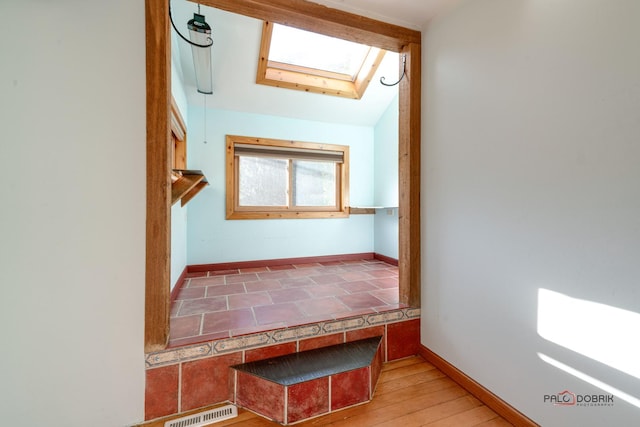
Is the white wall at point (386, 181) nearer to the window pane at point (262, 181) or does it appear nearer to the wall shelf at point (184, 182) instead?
the window pane at point (262, 181)

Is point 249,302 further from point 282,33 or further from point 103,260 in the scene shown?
point 282,33

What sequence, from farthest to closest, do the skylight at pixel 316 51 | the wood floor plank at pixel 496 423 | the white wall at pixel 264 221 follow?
the white wall at pixel 264 221, the skylight at pixel 316 51, the wood floor plank at pixel 496 423

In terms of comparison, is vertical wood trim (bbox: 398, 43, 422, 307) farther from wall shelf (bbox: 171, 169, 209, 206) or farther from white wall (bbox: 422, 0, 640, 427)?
wall shelf (bbox: 171, 169, 209, 206)

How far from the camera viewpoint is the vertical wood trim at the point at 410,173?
1.86 meters

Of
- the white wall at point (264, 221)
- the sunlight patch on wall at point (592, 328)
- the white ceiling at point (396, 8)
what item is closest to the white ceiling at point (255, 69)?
the white ceiling at point (396, 8)

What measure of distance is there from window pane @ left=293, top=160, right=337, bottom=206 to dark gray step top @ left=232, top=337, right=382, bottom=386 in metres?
2.28

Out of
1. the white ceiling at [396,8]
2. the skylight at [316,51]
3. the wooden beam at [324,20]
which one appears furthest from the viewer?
the skylight at [316,51]

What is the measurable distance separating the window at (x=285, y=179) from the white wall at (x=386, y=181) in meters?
0.47

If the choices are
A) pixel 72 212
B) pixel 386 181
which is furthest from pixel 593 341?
pixel 386 181

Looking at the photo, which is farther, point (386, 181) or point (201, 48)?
point (386, 181)

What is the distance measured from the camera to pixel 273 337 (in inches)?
60.9

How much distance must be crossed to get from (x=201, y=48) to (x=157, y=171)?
125cm

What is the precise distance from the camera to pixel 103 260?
1263 millimetres

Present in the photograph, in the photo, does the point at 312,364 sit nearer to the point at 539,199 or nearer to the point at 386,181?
the point at 539,199
